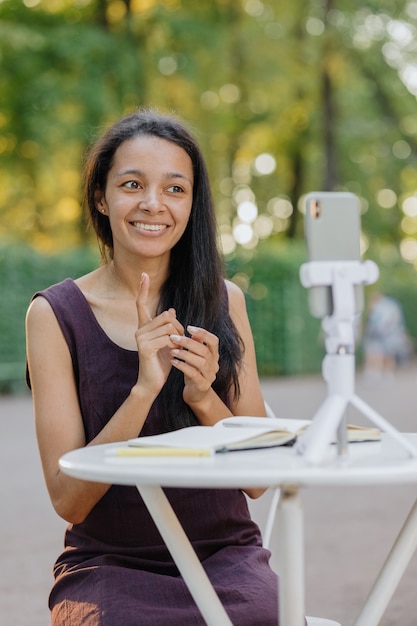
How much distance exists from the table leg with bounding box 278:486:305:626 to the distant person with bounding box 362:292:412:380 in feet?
59.8

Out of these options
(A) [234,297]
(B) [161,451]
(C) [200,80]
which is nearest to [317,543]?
(A) [234,297]

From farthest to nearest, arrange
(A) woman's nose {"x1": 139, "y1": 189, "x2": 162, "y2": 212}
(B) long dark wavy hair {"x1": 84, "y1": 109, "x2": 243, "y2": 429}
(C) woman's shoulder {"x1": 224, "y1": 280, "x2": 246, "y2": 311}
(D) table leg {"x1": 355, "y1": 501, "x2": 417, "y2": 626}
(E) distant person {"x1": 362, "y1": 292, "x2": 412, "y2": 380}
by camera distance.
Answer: (E) distant person {"x1": 362, "y1": 292, "x2": 412, "y2": 380} < (C) woman's shoulder {"x1": 224, "y1": 280, "x2": 246, "y2": 311} < (B) long dark wavy hair {"x1": 84, "y1": 109, "x2": 243, "y2": 429} < (A) woman's nose {"x1": 139, "y1": 189, "x2": 162, "y2": 212} < (D) table leg {"x1": 355, "y1": 501, "x2": 417, "y2": 626}

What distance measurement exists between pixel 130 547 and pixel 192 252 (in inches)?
31.5

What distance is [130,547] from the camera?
267cm

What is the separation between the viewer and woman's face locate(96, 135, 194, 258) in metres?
2.82

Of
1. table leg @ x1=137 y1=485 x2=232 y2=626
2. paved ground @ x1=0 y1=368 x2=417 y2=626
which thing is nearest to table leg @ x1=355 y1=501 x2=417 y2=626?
table leg @ x1=137 y1=485 x2=232 y2=626

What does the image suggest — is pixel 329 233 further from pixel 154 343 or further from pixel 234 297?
pixel 234 297

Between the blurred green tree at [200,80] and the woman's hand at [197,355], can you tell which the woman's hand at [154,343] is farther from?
the blurred green tree at [200,80]

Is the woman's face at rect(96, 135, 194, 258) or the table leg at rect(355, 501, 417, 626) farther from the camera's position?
the woman's face at rect(96, 135, 194, 258)

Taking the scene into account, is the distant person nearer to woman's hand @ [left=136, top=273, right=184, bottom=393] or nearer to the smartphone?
woman's hand @ [left=136, top=273, right=184, bottom=393]

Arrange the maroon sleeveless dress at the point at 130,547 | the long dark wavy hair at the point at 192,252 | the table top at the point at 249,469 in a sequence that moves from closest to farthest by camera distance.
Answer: the table top at the point at 249,469
the maroon sleeveless dress at the point at 130,547
the long dark wavy hair at the point at 192,252

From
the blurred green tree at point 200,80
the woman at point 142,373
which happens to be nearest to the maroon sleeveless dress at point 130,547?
the woman at point 142,373

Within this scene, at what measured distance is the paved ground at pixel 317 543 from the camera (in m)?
4.96

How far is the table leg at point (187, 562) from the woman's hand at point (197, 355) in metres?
0.37
